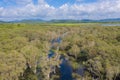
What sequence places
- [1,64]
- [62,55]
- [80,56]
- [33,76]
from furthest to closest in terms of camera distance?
[62,55]
[80,56]
[33,76]
[1,64]

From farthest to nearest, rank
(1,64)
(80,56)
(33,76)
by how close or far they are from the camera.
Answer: (80,56), (33,76), (1,64)

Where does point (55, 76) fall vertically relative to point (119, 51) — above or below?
below

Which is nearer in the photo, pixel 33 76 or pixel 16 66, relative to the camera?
pixel 16 66

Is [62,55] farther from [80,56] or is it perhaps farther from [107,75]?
[107,75]

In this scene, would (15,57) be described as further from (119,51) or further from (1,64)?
(119,51)

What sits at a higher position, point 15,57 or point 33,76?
point 15,57

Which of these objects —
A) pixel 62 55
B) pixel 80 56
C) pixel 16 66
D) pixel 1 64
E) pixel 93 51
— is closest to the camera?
pixel 1 64

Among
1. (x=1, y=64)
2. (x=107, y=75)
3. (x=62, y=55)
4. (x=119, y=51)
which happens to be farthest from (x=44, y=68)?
(x=62, y=55)

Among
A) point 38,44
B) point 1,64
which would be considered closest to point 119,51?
point 1,64

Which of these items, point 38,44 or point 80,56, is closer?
point 80,56
